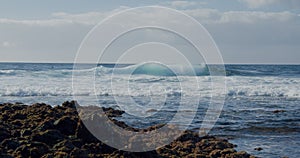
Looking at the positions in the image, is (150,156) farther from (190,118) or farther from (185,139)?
(190,118)

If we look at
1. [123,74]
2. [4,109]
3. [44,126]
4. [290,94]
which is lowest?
[44,126]

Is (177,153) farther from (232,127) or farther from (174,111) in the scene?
(174,111)

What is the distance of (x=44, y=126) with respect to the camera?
8.28m

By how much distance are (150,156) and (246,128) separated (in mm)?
6432

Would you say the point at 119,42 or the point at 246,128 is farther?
the point at 246,128

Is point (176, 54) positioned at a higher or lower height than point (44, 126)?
higher

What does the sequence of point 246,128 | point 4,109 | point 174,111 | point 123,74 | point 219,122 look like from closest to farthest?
point 4,109 → point 246,128 → point 219,122 → point 174,111 → point 123,74

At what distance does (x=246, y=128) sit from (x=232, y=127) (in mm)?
405

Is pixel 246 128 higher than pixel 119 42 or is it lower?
lower

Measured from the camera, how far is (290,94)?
2825 cm

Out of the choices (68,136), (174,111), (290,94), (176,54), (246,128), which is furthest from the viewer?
(290,94)

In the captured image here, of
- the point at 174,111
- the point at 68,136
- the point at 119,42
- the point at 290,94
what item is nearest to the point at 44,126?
the point at 68,136

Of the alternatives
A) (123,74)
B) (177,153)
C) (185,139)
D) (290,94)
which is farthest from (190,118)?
(123,74)

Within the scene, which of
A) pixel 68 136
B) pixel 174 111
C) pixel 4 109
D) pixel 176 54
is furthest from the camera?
pixel 174 111
